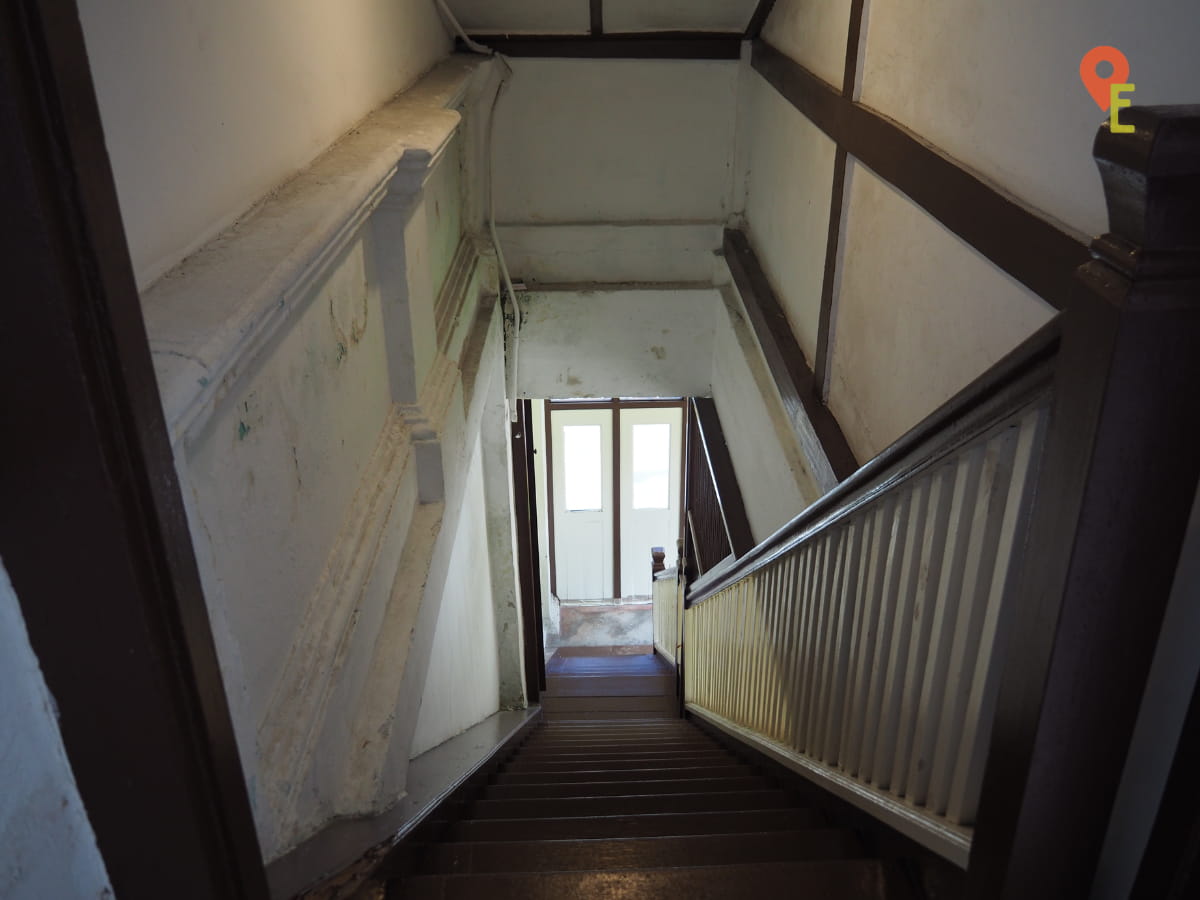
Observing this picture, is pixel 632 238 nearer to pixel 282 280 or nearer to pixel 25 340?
pixel 282 280

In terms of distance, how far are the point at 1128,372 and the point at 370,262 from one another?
198cm

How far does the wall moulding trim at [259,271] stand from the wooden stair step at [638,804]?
5.84 feet

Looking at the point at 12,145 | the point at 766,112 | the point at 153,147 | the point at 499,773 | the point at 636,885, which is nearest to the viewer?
the point at 12,145

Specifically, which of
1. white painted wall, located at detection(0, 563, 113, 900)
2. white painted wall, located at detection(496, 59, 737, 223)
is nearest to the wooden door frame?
white painted wall, located at detection(0, 563, 113, 900)

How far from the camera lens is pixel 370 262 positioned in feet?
7.91

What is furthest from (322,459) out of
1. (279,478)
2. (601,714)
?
(601,714)

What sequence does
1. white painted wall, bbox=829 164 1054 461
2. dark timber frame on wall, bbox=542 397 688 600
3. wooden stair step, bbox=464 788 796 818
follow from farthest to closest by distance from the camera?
1. dark timber frame on wall, bbox=542 397 688 600
2. wooden stair step, bbox=464 788 796 818
3. white painted wall, bbox=829 164 1054 461

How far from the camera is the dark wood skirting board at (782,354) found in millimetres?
3555

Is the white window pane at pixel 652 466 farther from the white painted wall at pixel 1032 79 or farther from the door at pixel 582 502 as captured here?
the white painted wall at pixel 1032 79

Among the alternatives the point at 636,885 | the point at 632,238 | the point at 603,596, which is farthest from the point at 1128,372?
the point at 603,596

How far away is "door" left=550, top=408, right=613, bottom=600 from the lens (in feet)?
32.1

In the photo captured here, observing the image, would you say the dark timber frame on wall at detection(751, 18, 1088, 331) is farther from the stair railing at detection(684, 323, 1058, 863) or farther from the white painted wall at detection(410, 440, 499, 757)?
the white painted wall at detection(410, 440, 499, 757)

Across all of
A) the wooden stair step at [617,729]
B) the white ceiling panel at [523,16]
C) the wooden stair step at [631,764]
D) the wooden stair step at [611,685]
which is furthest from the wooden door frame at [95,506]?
the wooden stair step at [611,685]

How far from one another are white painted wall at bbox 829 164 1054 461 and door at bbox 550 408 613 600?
6145 millimetres
